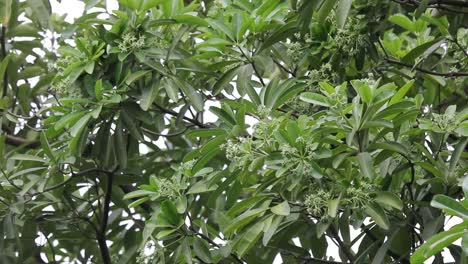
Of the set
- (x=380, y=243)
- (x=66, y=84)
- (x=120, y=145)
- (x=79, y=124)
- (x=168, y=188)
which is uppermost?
(x=66, y=84)

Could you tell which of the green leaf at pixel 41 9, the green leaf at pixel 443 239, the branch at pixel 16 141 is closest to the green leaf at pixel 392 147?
the green leaf at pixel 443 239

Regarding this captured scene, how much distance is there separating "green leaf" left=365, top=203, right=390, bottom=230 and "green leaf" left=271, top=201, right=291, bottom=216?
0.64ft

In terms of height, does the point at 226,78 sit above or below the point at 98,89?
below

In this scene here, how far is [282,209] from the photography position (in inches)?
88.1

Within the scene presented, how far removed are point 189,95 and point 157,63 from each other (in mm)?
137

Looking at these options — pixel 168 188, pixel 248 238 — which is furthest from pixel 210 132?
pixel 248 238

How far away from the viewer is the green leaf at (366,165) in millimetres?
2178

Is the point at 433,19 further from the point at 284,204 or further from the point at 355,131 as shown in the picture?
the point at 284,204

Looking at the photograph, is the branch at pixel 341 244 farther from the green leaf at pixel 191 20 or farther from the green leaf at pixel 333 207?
the green leaf at pixel 191 20

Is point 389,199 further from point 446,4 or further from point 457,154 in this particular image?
point 446,4

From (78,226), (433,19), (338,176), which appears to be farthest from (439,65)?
(78,226)

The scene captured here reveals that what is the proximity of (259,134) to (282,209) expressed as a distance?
194mm

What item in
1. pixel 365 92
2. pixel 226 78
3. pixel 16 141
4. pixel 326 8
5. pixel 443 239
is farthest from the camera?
pixel 16 141

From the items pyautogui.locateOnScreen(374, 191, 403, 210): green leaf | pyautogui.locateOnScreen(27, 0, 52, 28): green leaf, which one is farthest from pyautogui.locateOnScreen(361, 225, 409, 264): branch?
A: pyautogui.locateOnScreen(27, 0, 52, 28): green leaf
